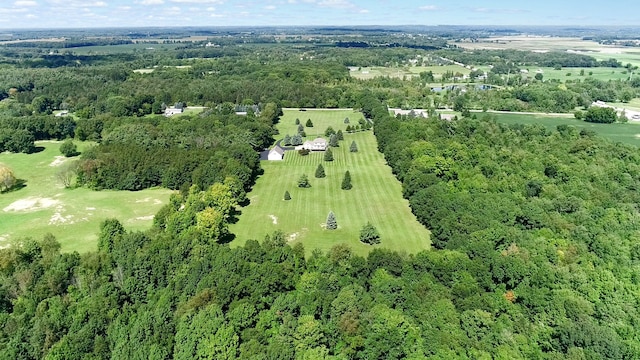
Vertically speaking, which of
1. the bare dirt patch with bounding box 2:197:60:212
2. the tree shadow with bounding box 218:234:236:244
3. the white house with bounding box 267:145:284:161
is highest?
the white house with bounding box 267:145:284:161

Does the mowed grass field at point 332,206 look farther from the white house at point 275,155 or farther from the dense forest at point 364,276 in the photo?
the dense forest at point 364,276

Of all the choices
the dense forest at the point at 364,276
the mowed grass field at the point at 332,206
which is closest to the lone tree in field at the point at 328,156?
the mowed grass field at the point at 332,206

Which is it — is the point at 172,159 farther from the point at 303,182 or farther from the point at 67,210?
the point at 303,182

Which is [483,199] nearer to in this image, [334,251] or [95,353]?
[334,251]

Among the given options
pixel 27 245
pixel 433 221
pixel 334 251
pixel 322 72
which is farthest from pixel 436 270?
pixel 322 72

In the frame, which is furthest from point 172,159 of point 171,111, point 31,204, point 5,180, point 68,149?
point 171,111

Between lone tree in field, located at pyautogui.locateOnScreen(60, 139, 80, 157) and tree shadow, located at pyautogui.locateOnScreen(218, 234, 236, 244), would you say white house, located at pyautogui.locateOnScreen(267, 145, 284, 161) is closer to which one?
tree shadow, located at pyautogui.locateOnScreen(218, 234, 236, 244)

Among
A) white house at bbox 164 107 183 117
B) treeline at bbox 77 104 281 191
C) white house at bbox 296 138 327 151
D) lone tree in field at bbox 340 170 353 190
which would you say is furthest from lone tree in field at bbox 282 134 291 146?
white house at bbox 164 107 183 117
